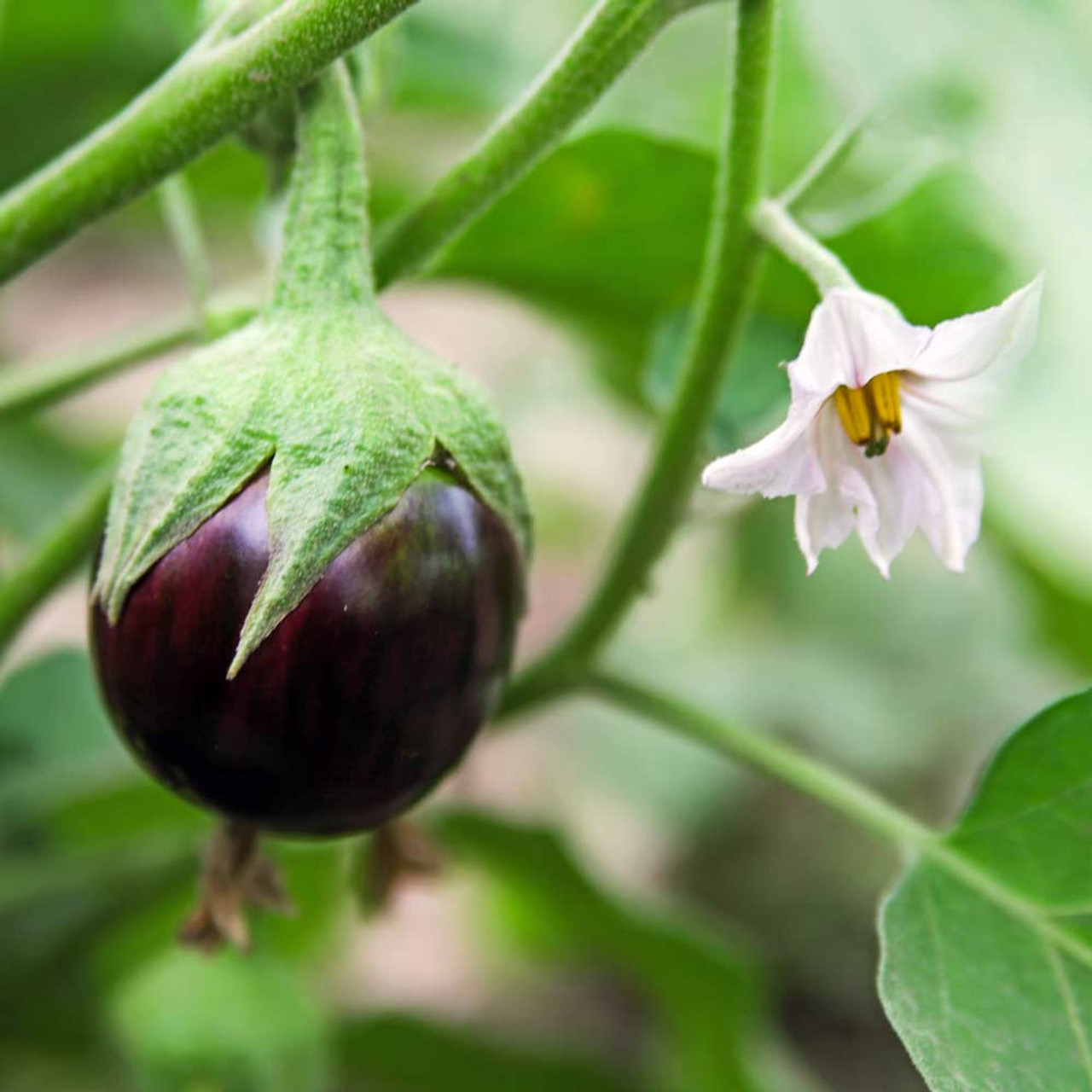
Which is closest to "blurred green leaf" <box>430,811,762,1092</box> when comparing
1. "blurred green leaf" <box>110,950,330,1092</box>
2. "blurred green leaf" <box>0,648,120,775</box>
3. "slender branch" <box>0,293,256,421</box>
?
"blurred green leaf" <box>110,950,330,1092</box>

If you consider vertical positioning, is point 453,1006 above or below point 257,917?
below

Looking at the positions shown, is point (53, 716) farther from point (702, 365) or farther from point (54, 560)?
point (702, 365)

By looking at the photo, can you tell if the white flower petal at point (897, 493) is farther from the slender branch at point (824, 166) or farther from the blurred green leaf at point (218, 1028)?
the blurred green leaf at point (218, 1028)

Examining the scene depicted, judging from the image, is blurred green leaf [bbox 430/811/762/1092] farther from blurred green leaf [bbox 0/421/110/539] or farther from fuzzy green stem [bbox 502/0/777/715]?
blurred green leaf [bbox 0/421/110/539]

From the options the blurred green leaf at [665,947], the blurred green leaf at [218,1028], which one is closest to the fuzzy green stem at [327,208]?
the blurred green leaf at [218,1028]

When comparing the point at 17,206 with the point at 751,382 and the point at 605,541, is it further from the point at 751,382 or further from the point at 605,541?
the point at 605,541

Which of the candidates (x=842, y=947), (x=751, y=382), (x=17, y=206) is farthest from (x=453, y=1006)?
(x=17, y=206)

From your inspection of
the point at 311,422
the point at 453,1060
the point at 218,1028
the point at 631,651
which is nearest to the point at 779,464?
the point at 311,422

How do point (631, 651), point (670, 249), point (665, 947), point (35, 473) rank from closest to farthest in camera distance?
point (670, 249), point (665, 947), point (35, 473), point (631, 651)
